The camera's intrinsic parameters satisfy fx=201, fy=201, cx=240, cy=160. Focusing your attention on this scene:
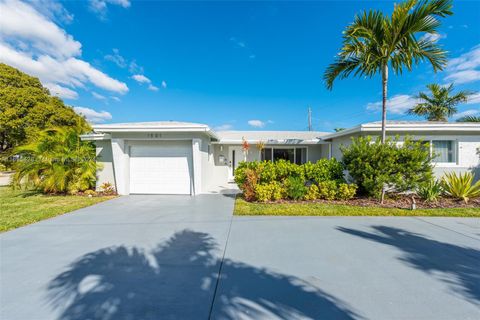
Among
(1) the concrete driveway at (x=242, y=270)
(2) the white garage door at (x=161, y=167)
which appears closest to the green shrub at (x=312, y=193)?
(1) the concrete driveway at (x=242, y=270)

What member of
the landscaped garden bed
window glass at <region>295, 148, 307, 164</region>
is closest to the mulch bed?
the landscaped garden bed

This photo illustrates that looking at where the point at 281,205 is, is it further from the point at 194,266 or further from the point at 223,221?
the point at 194,266

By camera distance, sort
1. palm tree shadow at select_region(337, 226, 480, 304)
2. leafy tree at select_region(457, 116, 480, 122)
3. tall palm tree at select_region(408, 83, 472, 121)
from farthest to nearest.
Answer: tall palm tree at select_region(408, 83, 472, 121), leafy tree at select_region(457, 116, 480, 122), palm tree shadow at select_region(337, 226, 480, 304)

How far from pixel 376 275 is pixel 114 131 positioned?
9818 mm

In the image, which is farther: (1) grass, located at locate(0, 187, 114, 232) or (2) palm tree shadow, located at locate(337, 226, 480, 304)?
(1) grass, located at locate(0, 187, 114, 232)

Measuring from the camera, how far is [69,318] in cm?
221

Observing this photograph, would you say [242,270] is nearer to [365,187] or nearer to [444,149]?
[365,187]

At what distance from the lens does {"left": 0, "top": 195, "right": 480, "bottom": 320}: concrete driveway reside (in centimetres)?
→ 235

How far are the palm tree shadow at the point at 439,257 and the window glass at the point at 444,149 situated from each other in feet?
21.3

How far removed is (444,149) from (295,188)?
23.0 ft

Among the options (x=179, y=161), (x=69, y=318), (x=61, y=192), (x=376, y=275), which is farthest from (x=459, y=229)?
(x=61, y=192)

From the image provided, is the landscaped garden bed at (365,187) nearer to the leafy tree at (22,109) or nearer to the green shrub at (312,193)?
the green shrub at (312,193)

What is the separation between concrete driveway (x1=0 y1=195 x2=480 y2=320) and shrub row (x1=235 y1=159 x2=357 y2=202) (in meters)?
A: 2.27

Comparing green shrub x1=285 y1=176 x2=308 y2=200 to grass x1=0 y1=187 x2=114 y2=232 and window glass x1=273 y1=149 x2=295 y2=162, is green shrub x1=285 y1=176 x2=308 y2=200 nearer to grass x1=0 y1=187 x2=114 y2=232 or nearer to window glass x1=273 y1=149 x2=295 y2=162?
window glass x1=273 y1=149 x2=295 y2=162
